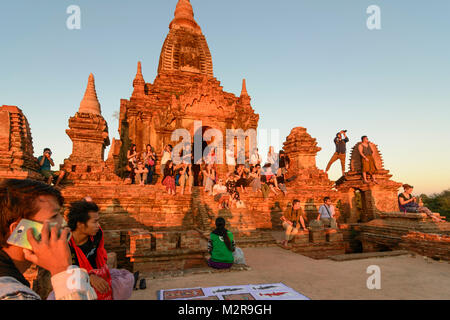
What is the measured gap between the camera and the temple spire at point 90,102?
16013mm

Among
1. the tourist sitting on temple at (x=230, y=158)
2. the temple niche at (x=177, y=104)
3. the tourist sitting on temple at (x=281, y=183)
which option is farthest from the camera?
the tourist sitting on temple at (x=230, y=158)

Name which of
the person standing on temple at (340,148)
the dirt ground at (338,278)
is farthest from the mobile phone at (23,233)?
the person standing on temple at (340,148)

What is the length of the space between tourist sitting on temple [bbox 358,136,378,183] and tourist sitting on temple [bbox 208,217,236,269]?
31.2 ft

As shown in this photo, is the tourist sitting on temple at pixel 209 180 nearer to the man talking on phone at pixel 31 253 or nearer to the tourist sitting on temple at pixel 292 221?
the tourist sitting on temple at pixel 292 221

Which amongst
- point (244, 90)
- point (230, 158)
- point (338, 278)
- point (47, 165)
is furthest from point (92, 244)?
point (244, 90)

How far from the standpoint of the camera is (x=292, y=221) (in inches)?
303

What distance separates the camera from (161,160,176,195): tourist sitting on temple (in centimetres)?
998

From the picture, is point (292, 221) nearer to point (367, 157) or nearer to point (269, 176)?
point (269, 176)

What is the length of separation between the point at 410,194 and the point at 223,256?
25.0 feet

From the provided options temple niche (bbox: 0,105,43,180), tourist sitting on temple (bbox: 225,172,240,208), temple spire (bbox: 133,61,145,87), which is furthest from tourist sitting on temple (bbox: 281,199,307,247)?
temple spire (bbox: 133,61,145,87)

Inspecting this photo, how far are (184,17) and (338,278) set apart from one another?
78.4 feet

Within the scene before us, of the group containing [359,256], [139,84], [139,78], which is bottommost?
[359,256]

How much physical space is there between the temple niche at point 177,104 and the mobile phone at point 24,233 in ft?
45.0
